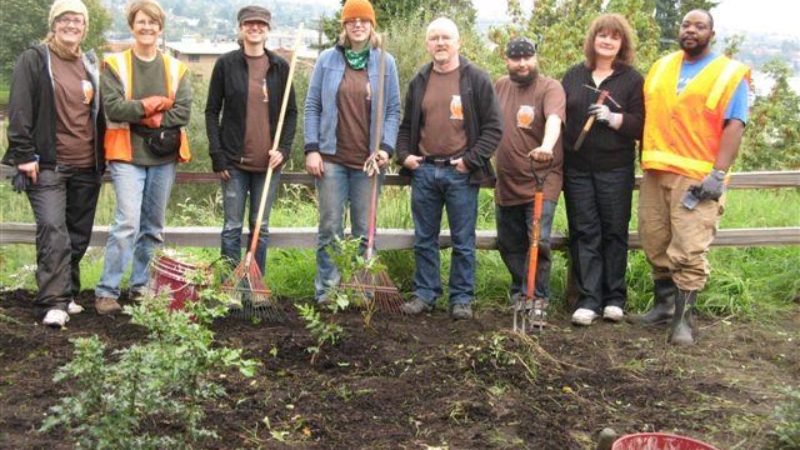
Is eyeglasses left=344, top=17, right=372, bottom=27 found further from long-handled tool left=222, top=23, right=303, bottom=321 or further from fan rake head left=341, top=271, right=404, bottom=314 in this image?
fan rake head left=341, top=271, right=404, bottom=314

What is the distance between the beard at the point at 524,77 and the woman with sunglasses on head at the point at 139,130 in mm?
2193

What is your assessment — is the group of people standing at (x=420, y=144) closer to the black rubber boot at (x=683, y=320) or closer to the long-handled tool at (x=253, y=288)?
the black rubber boot at (x=683, y=320)

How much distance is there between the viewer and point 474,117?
246 inches

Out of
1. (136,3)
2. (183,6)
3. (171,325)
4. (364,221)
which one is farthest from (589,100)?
(183,6)

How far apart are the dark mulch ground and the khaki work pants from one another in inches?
18.5

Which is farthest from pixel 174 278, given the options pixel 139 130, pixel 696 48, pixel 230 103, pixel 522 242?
pixel 696 48

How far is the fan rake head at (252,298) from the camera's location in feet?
20.0

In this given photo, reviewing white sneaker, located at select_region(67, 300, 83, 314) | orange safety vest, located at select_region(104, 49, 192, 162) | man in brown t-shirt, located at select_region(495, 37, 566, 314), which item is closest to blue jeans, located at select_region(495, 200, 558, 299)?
man in brown t-shirt, located at select_region(495, 37, 566, 314)

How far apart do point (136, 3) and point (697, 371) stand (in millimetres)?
4238

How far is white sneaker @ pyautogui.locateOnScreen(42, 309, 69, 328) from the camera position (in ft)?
19.4

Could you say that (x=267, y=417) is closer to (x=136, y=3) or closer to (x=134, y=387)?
(x=134, y=387)

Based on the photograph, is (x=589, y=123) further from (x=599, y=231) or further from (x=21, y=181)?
(x=21, y=181)

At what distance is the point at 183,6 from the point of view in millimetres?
175500

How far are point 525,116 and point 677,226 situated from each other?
3.99 feet
